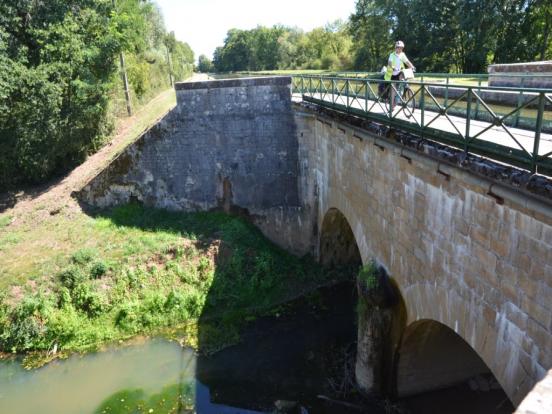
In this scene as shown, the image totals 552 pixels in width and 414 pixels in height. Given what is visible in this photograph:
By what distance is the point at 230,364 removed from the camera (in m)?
12.3

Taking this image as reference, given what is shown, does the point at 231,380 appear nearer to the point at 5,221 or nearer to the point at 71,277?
the point at 71,277

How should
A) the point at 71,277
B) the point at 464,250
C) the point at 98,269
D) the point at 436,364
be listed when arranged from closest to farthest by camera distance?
1. the point at 464,250
2. the point at 436,364
3. the point at 71,277
4. the point at 98,269

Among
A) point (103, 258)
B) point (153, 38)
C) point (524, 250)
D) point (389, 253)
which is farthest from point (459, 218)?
point (153, 38)

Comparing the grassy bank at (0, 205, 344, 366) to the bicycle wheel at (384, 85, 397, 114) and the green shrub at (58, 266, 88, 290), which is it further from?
the bicycle wheel at (384, 85, 397, 114)

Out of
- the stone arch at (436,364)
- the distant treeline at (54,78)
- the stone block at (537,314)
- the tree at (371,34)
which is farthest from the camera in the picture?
the tree at (371,34)

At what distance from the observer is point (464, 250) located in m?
6.30

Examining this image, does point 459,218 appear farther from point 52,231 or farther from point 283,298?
point 52,231

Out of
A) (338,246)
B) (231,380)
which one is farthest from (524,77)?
(231,380)

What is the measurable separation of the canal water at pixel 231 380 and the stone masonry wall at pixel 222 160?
4.72 m

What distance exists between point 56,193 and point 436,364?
51.7 ft

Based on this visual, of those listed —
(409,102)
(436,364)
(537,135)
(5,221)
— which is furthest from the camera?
(5,221)

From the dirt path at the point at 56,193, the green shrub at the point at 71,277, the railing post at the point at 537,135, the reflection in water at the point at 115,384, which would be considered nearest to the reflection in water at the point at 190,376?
the reflection in water at the point at 115,384

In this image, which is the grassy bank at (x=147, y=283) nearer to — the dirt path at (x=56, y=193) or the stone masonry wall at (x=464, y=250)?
the dirt path at (x=56, y=193)

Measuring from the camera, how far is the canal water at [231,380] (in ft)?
34.6
